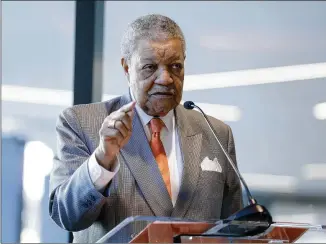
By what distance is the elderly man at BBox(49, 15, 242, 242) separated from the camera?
101 inches

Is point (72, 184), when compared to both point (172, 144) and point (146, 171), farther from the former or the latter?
point (172, 144)

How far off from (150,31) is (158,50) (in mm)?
72

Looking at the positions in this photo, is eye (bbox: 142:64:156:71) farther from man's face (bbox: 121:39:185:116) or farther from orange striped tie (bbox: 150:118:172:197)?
orange striped tie (bbox: 150:118:172:197)

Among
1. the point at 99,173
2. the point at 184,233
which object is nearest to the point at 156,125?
the point at 99,173

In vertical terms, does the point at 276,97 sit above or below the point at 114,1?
below

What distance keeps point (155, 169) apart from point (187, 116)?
32cm

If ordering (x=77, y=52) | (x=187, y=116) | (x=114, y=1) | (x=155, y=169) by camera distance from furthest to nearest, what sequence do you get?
1. (x=114, y=1)
2. (x=77, y=52)
3. (x=187, y=116)
4. (x=155, y=169)

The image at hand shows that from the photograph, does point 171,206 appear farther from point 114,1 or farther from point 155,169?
point 114,1

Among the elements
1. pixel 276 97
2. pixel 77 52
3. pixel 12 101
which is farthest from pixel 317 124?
pixel 12 101

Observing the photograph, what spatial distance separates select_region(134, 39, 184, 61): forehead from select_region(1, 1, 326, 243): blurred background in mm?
2206

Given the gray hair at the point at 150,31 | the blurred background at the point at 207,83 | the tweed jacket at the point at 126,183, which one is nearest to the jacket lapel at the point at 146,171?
the tweed jacket at the point at 126,183

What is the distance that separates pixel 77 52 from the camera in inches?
192

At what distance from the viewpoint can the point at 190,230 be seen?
216 cm

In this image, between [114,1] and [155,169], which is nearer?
[155,169]
